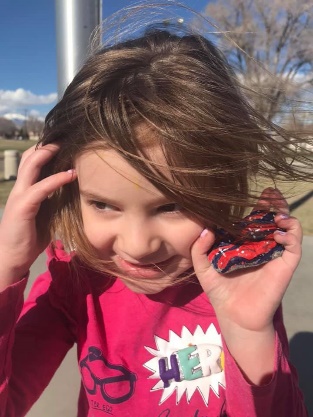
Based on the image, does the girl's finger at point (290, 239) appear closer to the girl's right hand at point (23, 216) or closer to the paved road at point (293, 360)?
the girl's right hand at point (23, 216)

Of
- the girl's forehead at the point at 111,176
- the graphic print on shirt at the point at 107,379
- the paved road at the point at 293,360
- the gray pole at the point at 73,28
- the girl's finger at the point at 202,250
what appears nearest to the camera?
the girl's forehead at the point at 111,176

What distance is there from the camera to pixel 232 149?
795 millimetres

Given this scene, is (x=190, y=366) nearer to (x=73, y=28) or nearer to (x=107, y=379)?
(x=107, y=379)

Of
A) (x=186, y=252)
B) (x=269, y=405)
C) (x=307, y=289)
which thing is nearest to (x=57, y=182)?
(x=186, y=252)

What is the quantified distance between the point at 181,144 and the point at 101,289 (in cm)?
46

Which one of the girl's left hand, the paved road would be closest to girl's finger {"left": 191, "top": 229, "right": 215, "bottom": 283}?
the girl's left hand

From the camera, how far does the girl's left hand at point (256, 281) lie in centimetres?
82

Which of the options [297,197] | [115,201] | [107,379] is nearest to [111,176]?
[115,201]

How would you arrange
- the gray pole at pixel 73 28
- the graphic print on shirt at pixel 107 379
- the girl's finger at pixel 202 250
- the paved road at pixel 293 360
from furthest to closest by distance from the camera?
1. the gray pole at pixel 73 28
2. the paved road at pixel 293 360
3. the graphic print on shirt at pixel 107 379
4. the girl's finger at pixel 202 250

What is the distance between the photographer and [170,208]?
0.79 metres

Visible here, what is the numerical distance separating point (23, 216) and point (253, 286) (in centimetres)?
49

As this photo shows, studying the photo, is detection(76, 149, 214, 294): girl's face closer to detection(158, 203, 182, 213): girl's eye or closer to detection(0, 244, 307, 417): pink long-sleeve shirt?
detection(158, 203, 182, 213): girl's eye

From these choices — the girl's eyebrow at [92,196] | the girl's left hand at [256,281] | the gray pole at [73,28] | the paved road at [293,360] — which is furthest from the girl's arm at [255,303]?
the gray pole at [73,28]

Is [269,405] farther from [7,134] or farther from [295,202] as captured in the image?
[7,134]
